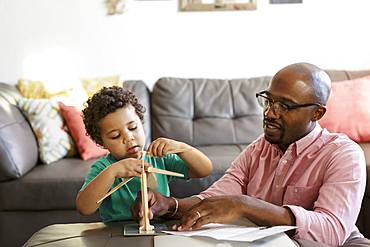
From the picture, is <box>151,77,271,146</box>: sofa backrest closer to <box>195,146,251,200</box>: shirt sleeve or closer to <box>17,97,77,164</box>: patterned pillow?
<box>17,97,77,164</box>: patterned pillow

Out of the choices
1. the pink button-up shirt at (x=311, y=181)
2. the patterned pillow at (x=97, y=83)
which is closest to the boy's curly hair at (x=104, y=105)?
the pink button-up shirt at (x=311, y=181)

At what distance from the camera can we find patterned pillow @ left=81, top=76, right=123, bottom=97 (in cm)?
274

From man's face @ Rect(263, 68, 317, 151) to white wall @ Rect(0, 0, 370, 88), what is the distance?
6.49 ft

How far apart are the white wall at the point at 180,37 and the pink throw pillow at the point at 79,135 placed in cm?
70

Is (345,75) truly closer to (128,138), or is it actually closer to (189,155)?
(189,155)

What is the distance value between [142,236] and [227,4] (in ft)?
8.35

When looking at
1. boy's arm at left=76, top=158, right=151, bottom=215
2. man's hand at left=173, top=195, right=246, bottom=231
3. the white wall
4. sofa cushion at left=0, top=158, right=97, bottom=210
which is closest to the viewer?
man's hand at left=173, top=195, right=246, bottom=231

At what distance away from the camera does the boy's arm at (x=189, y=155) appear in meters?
1.08

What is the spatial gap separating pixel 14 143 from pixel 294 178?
5.62 ft

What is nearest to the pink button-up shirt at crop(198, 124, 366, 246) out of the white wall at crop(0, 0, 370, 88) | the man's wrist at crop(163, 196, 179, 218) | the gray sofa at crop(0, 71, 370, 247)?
the man's wrist at crop(163, 196, 179, 218)

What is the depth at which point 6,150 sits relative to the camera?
6.55 feet

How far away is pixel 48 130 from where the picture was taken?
92.1 inches

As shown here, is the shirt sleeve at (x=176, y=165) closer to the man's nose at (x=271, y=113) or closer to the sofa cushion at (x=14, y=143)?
the man's nose at (x=271, y=113)

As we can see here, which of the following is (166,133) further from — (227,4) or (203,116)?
(227,4)
